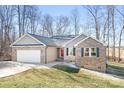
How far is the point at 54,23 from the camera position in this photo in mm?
15547

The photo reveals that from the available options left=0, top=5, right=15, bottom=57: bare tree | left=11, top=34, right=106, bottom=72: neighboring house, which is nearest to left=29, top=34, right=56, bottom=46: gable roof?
left=11, top=34, right=106, bottom=72: neighboring house

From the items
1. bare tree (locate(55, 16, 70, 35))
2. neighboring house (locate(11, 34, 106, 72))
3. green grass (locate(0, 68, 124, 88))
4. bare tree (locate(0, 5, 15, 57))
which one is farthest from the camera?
neighboring house (locate(11, 34, 106, 72))

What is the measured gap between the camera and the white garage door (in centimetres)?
1591

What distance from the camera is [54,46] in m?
19.1

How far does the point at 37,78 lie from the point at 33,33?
6.06 m

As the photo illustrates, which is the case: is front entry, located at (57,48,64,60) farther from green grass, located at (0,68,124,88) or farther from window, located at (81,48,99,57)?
green grass, located at (0,68,124,88)

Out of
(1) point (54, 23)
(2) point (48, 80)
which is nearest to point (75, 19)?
(1) point (54, 23)

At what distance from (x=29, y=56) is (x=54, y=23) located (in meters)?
3.00

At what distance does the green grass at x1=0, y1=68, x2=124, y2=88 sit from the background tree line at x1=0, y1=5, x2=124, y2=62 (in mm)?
3906

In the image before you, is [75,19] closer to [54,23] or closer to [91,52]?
[54,23]

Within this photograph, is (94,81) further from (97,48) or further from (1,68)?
(1,68)


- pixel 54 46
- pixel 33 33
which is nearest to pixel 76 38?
pixel 54 46

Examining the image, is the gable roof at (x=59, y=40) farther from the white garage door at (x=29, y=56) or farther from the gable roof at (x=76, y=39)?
the white garage door at (x=29, y=56)

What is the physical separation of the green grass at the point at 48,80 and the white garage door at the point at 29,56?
3232 millimetres
